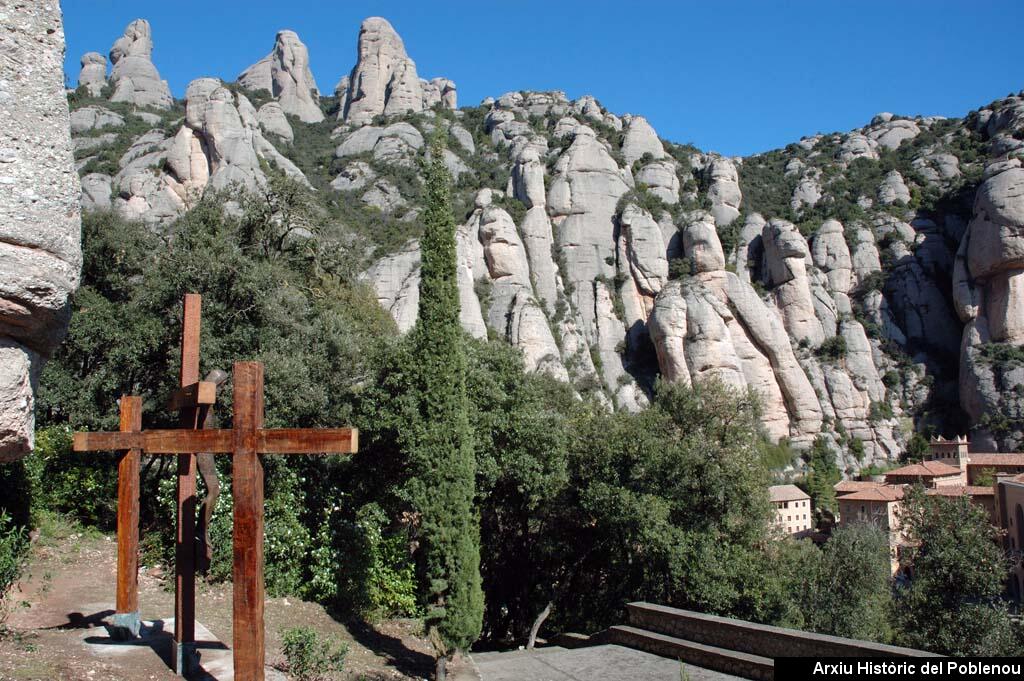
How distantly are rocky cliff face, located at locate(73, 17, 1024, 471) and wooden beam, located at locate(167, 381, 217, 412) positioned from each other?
3841 centimetres

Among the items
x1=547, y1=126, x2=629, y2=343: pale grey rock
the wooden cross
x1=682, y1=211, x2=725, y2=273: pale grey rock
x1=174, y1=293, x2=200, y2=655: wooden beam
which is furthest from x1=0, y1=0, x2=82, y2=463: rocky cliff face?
x1=682, y1=211, x2=725, y2=273: pale grey rock

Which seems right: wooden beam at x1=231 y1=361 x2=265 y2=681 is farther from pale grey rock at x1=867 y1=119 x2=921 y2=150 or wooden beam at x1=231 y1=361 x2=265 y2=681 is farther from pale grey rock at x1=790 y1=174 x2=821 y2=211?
pale grey rock at x1=867 y1=119 x2=921 y2=150

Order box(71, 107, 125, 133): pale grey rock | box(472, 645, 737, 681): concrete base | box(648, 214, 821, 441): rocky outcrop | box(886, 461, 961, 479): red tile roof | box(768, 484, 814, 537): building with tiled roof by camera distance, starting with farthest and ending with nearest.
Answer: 1. box(71, 107, 125, 133): pale grey rock
2. box(648, 214, 821, 441): rocky outcrop
3. box(768, 484, 814, 537): building with tiled roof
4. box(886, 461, 961, 479): red tile roof
5. box(472, 645, 737, 681): concrete base

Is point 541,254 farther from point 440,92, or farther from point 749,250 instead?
point 440,92

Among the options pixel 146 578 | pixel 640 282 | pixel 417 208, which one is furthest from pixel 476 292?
pixel 146 578

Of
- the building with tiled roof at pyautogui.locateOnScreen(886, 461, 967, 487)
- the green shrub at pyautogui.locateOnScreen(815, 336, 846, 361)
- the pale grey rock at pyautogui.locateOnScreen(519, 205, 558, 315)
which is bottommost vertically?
the building with tiled roof at pyautogui.locateOnScreen(886, 461, 967, 487)

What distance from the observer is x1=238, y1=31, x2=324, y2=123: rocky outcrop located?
86500mm

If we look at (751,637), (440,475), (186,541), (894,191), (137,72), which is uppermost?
(137,72)

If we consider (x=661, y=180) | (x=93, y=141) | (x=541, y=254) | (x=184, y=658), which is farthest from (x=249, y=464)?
(x=661, y=180)

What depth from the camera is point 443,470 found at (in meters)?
11.1

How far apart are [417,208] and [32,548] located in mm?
48406

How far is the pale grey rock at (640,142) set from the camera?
7112cm

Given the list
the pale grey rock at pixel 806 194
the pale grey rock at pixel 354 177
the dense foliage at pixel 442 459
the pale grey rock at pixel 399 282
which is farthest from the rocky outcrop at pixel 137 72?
the dense foliage at pixel 442 459

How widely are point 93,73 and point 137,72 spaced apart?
751cm
